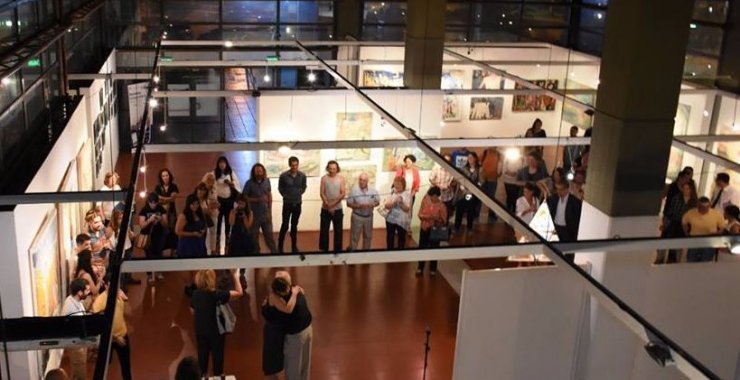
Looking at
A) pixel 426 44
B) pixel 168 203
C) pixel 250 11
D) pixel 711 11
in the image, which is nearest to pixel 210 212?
pixel 168 203

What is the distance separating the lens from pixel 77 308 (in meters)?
6.62

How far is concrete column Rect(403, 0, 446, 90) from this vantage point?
12.5 metres

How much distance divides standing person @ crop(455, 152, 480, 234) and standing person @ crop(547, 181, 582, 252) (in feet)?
5.39

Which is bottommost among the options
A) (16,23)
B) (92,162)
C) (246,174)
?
(246,174)

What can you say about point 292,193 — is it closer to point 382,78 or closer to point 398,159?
point 398,159

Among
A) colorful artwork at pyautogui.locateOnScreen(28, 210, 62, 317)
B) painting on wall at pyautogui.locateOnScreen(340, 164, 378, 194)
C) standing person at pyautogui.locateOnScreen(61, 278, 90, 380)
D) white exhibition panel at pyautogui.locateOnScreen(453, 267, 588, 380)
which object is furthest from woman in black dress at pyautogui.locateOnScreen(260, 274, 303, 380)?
painting on wall at pyautogui.locateOnScreen(340, 164, 378, 194)

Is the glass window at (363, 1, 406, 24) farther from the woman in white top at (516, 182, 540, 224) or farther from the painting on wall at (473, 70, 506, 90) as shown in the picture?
the woman in white top at (516, 182, 540, 224)

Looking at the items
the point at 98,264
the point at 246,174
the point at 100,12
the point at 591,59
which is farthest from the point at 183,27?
the point at 98,264

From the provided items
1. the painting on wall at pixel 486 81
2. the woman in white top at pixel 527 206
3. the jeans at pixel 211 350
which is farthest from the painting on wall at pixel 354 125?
the jeans at pixel 211 350

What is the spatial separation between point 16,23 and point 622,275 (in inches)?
250

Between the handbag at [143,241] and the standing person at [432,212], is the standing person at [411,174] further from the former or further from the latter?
the handbag at [143,241]

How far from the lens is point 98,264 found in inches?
324

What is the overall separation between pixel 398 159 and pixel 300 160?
150cm

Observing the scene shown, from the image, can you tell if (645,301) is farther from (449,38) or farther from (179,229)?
(449,38)
